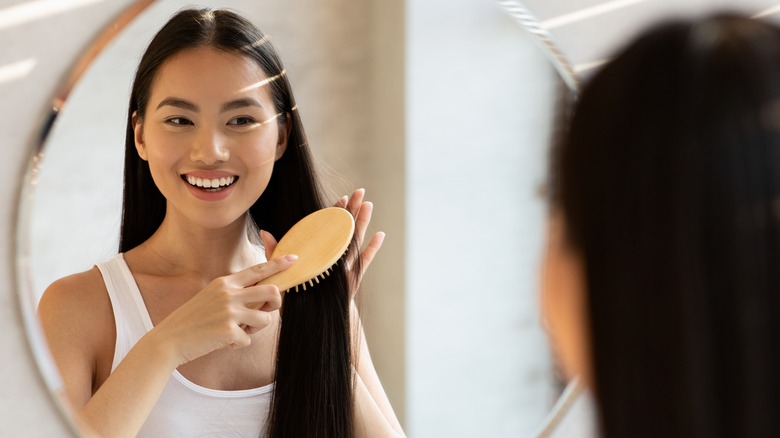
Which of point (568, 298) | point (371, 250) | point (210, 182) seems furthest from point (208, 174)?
point (568, 298)

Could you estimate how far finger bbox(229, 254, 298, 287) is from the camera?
50cm

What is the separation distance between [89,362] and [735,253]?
1.17ft

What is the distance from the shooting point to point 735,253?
260 millimetres

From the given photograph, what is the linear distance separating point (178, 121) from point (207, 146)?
21mm

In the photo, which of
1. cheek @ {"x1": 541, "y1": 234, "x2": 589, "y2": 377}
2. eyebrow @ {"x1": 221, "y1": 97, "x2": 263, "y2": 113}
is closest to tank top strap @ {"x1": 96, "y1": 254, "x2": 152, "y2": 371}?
eyebrow @ {"x1": 221, "y1": 97, "x2": 263, "y2": 113}

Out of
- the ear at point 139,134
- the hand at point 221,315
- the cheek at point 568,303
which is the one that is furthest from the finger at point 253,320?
the cheek at point 568,303

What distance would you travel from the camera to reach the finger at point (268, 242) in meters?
0.51

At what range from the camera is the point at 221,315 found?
0.49m

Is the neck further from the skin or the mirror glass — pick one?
the skin

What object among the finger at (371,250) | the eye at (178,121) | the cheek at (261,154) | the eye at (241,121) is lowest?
the finger at (371,250)

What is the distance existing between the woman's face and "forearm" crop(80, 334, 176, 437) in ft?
0.26

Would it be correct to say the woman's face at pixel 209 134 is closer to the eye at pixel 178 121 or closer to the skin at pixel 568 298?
the eye at pixel 178 121

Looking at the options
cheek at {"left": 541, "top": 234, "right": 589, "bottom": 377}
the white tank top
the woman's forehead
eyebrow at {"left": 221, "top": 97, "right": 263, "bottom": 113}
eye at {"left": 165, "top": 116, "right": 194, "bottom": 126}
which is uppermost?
the woman's forehead

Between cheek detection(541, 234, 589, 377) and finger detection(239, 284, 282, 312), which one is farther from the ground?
cheek detection(541, 234, 589, 377)
